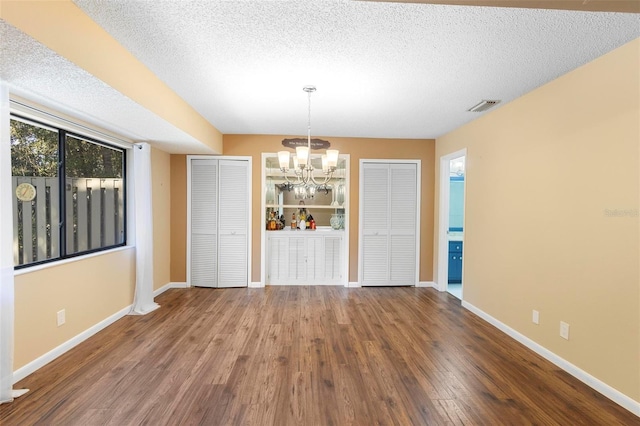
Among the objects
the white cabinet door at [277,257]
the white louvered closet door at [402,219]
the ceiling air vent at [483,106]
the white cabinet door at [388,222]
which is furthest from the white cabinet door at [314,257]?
the ceiling air vent at [483,106]

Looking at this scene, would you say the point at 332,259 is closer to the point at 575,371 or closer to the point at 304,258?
the point at 304,258

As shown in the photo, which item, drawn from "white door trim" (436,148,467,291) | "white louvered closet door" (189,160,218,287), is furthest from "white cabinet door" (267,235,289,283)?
"white door trim" (436,148,467,291)

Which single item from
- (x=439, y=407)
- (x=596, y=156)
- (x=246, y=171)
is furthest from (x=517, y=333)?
(x=246, y=171)

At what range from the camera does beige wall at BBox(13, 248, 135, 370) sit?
2.36 metres

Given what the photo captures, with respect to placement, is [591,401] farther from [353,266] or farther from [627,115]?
[353,266]

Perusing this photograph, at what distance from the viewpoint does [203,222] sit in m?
4.86

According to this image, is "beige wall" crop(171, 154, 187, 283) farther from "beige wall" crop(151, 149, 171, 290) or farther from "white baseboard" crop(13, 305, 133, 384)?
"white baseboard" crop(13, 305, 133, 384)

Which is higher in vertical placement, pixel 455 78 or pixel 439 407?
pixel 455 78

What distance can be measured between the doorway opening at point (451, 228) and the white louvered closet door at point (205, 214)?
12.1 feet

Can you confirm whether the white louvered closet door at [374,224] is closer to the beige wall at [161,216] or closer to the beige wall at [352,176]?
the beige wall at [352,176]

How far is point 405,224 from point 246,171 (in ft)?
9.24

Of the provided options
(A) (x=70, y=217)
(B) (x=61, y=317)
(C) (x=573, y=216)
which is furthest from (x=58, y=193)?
(C) (x=573, y=216)

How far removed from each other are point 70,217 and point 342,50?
3024mm

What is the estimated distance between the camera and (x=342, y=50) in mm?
2191
